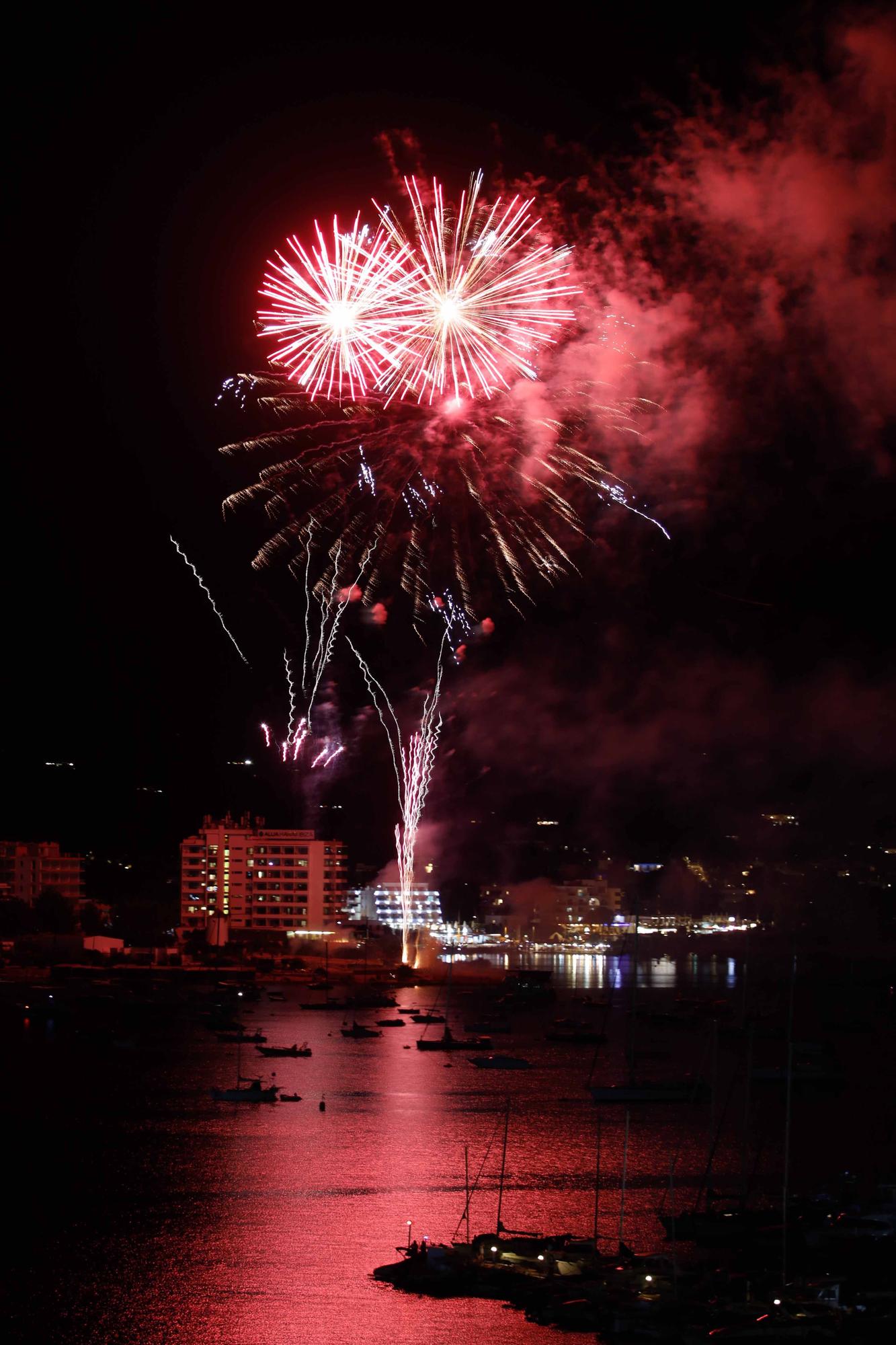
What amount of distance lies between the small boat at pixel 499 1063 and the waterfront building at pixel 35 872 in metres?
28.4

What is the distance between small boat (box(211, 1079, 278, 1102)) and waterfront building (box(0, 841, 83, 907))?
1243 inches

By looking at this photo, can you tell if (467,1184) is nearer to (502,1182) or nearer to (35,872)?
(502,1182)

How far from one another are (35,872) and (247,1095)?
1314 inches

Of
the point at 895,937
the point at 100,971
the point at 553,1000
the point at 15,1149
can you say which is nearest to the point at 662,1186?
the point at 15,1149

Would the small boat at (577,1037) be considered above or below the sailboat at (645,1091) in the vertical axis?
below

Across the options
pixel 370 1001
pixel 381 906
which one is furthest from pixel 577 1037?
pixel 381 906

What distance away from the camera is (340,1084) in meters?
22.2

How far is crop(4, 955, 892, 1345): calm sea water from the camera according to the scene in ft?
34.3

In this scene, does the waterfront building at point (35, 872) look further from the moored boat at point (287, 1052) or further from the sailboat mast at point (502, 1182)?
the sailboat mast at point (502, 1182)

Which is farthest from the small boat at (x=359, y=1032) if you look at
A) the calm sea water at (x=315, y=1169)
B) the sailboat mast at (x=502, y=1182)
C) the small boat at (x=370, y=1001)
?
the sailboat mast at (x=502, y=1182)

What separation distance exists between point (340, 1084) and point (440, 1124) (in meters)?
4.27

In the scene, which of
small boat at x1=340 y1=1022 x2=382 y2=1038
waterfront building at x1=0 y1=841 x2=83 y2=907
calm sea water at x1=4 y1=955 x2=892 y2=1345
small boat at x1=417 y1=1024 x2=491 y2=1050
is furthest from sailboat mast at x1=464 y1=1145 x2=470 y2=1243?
waterfront building at x1=0 y1=841 x2=83 y2=907

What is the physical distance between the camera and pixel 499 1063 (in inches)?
995

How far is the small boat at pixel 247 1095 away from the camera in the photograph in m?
20.1
